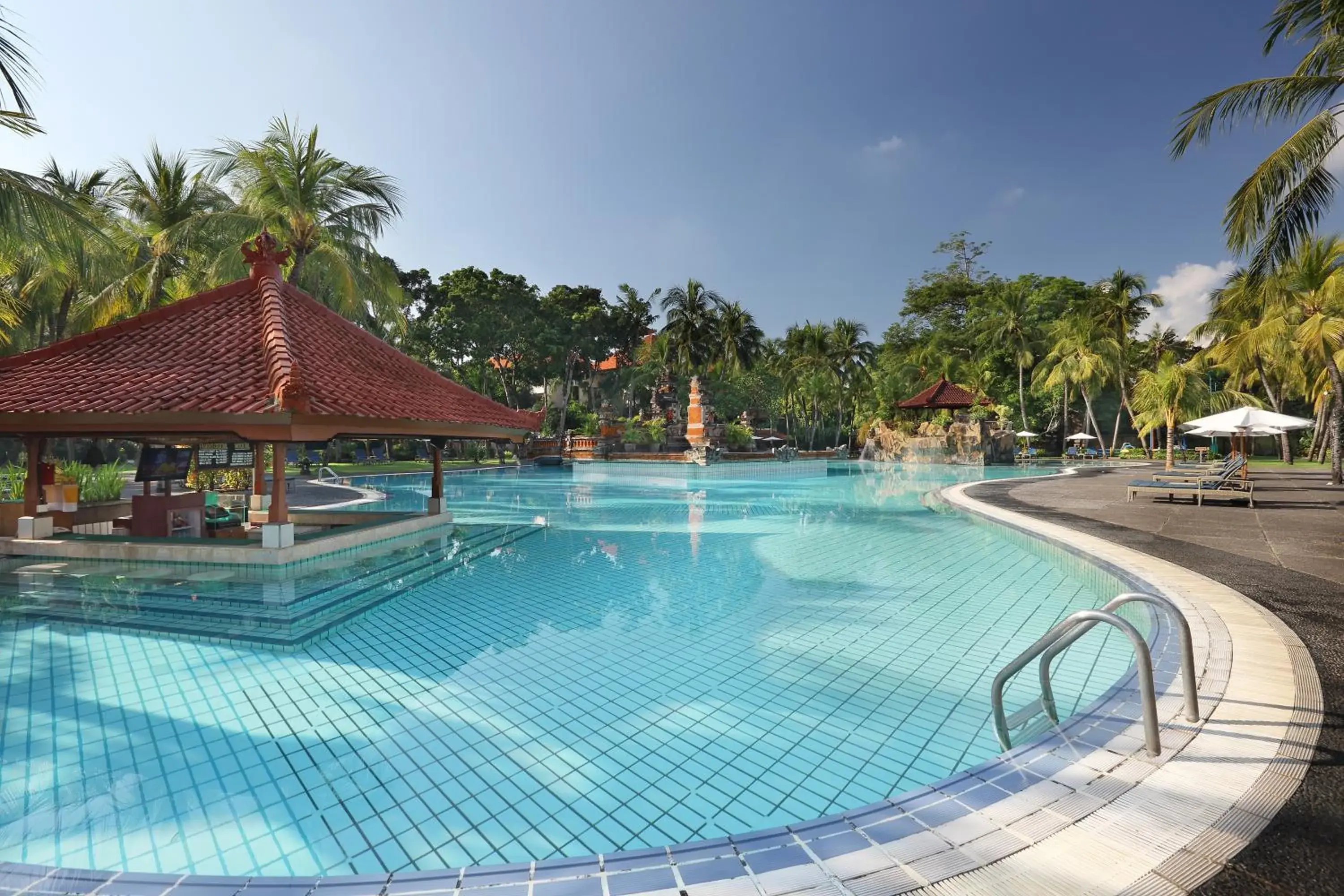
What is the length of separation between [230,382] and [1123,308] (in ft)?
151

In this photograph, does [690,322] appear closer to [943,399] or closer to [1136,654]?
[943,399]

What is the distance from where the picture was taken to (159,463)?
10.4 metres

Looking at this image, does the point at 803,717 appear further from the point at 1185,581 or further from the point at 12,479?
the point at 12,479

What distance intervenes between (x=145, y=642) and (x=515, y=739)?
423 centimetres

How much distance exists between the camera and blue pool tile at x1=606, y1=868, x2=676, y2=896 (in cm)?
215

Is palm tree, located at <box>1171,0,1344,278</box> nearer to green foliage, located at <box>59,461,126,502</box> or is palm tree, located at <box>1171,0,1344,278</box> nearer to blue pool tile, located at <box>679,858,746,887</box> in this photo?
blue pool tile, located at <box>679,858,746,887</box>

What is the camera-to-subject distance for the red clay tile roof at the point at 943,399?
105 ft

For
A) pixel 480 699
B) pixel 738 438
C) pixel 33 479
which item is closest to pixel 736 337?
pixel 738 438

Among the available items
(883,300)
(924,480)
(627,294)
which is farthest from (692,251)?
(924,480)

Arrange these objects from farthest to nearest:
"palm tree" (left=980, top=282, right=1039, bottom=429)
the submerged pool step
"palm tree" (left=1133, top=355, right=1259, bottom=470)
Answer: "palm tree" (left=980, top=282, right=1039, bottom=429)
"palm tree" (left=1133, top=355, right=1259, bottom=470)
the submerged pool step

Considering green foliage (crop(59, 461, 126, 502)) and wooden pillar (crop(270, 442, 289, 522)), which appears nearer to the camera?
wooden pillar (crop(270, 442, 289, 522))

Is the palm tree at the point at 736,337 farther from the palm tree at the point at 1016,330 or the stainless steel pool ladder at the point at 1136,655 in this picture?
the stainless steel pool ladder at the point at 1136,655

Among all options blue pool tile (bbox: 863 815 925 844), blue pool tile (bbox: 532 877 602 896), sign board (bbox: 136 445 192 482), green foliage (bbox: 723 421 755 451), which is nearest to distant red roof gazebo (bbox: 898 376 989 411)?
green foliage (bbox: 723 421 755 451)

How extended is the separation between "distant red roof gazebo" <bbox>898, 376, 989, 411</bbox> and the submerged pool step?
2977cm
